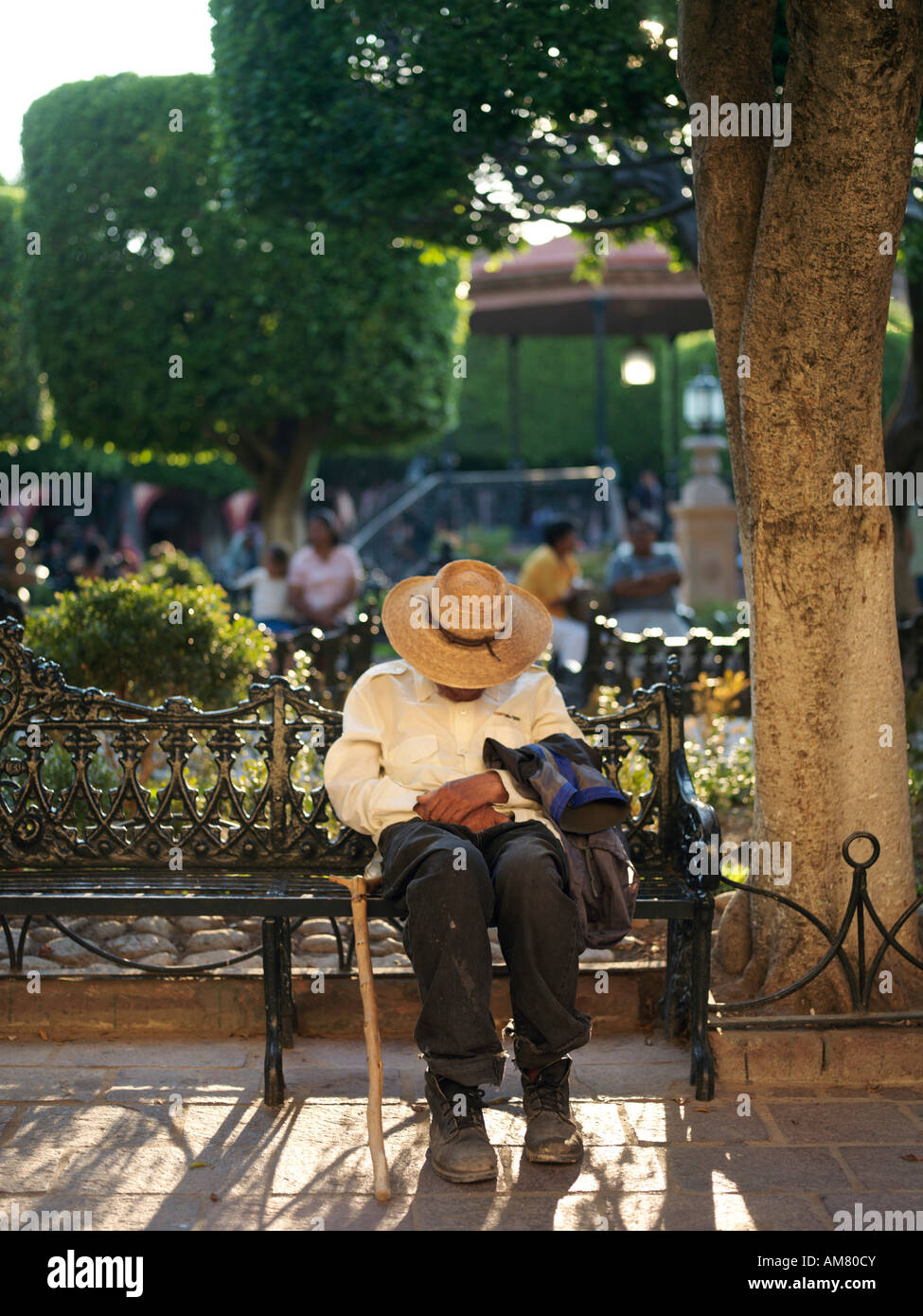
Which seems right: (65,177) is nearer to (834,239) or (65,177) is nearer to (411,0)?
(411,0)

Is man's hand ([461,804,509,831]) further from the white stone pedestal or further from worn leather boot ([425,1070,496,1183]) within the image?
the white stone pedestal

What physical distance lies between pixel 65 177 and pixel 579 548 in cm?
916

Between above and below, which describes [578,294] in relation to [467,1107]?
above

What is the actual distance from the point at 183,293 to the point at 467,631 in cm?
1707

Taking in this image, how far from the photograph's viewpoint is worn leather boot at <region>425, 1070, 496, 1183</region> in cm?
338

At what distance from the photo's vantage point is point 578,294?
19531 millimetres

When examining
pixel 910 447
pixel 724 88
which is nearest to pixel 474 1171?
pixel 724 88

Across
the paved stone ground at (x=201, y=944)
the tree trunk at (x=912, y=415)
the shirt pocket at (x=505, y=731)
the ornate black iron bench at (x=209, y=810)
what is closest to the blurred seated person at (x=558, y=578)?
the tree trunk at (x=912, y=415)

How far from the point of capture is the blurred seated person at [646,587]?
10.4 metres

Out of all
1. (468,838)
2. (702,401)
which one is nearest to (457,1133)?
(468,838)

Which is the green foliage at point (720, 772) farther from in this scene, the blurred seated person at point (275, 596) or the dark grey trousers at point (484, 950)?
the blurred seated person at point (275, 596)

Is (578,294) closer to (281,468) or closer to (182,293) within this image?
(281,468)

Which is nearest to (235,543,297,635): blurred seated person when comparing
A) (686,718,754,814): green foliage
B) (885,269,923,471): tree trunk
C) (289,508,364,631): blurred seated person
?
(289,508,364,631): blurred seated person

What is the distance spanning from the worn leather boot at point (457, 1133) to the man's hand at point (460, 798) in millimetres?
680
